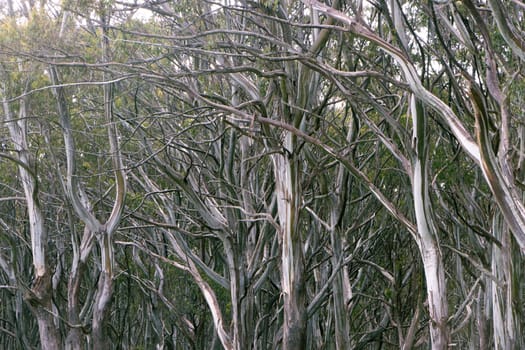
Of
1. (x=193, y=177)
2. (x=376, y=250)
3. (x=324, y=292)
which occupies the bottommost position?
(x=324, y=292)

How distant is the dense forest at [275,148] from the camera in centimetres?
1070

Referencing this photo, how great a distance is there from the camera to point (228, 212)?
1622 cm

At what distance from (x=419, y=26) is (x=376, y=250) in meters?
7.46

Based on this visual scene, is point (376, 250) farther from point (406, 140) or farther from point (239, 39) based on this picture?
point (406, 140)

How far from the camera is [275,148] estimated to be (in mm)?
13414

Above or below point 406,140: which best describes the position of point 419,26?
above

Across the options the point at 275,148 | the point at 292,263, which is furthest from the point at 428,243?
the point at 275,148

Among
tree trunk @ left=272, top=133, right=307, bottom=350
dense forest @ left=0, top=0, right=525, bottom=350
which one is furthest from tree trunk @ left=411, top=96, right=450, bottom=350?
tree trunk @ left=272, top=133, right=307, bottom=350

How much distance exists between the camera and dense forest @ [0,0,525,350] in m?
10.7

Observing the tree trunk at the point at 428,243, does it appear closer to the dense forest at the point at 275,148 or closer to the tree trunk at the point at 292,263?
the dense forest at the point at 275,148

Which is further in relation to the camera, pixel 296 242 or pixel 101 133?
pixel 101 133

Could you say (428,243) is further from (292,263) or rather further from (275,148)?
(275,148)

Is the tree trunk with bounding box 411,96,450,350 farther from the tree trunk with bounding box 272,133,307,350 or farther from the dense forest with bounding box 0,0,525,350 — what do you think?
the tree trunk with bounding box 272,133,307,350

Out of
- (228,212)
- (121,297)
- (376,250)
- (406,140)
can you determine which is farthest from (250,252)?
(121,297)
